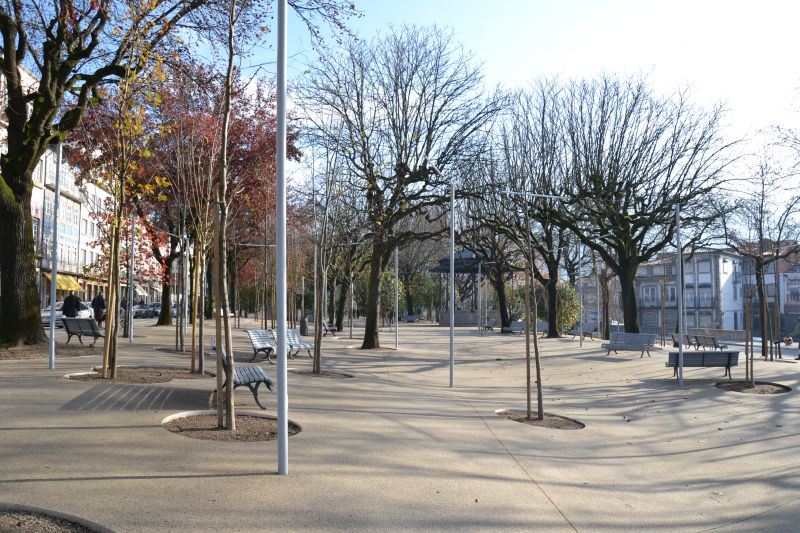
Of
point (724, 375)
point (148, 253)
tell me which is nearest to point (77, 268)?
point (148, 253)

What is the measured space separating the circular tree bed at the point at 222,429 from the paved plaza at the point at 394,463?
0.76ft

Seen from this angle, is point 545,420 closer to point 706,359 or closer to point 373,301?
point 706,359

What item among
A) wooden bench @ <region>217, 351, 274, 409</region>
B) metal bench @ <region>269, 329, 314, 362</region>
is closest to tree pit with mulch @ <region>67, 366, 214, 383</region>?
wooden bench @ <region>217, 351, 274, 409</region>

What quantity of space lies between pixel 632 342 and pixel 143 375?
18008 mm

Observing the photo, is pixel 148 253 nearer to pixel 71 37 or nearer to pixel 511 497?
pixel 71 37

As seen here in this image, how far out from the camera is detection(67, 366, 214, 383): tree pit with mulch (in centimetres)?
1152

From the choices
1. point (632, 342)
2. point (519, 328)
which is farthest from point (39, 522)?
point (519, 328)

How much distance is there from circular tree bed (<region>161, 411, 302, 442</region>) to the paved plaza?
0.76 ft

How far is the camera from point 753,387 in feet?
51.0

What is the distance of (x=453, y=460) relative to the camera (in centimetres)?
748

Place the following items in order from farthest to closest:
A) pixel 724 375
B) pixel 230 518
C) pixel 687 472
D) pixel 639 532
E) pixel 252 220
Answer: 1. pixel 252 220
2. pixel 724 375
3. pixel 687 472
4. pixel 639 532
5. pixel 230 518

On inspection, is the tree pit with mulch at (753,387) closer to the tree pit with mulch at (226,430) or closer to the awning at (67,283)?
the tree pit with mulch at (226,430)

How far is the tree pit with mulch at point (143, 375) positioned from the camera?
37.8ft

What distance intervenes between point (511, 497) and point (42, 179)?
181 ft
